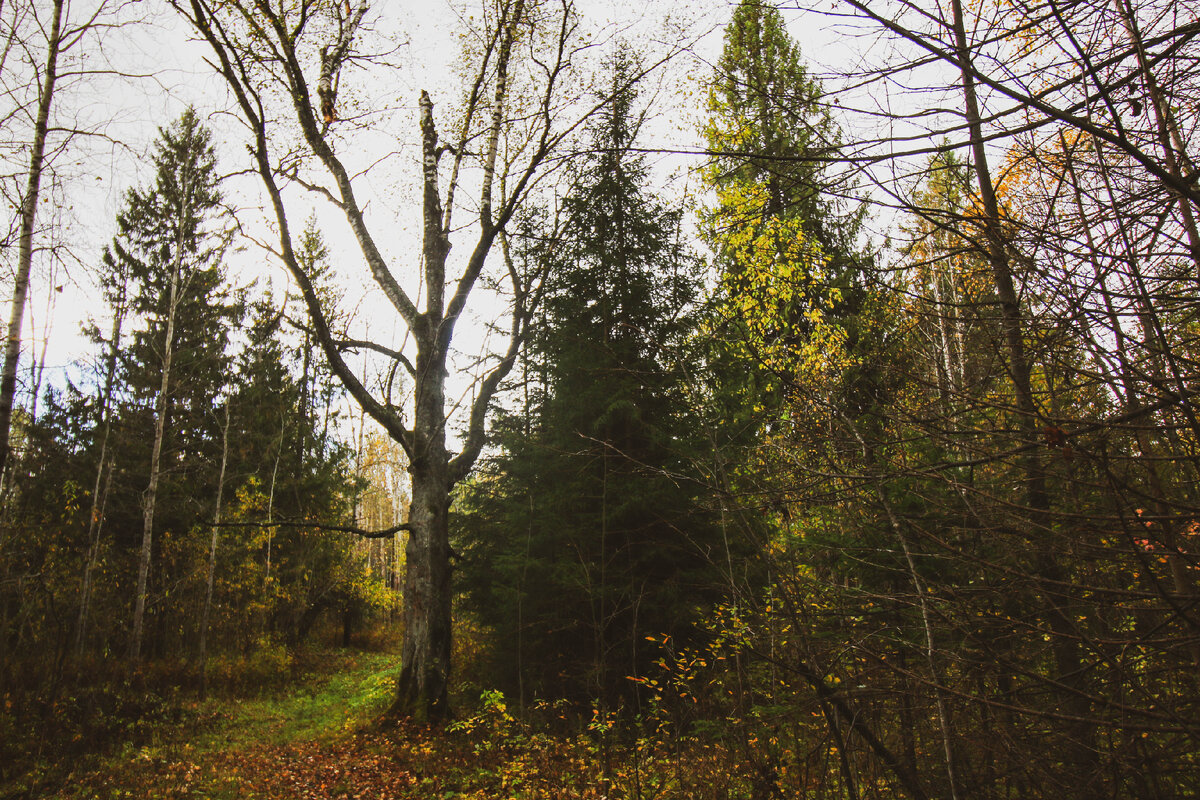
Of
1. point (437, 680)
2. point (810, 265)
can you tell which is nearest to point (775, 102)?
point (810, 265)

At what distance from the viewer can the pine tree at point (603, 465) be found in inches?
319

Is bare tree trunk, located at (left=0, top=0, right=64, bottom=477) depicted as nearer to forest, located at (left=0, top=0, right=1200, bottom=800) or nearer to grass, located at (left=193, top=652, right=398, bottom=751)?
forest, located at (left=0, top=0, right=1200, bottom=800)

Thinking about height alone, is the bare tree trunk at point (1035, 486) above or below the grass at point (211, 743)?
above

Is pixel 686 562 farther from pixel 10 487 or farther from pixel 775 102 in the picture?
pixel 10 487

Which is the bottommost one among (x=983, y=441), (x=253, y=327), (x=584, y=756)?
(x=584, y=756)

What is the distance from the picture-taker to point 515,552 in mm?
8984

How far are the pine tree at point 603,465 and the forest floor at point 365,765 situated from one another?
2.60 feet

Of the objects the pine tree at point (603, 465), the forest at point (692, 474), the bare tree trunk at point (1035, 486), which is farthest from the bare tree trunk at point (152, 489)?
the bare tree trunk at point (1035, 486)

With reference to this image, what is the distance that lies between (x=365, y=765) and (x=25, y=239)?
636cm

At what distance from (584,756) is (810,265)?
6.56 meters

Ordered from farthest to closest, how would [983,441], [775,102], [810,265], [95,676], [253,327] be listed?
1. [253,327]
2. [95,676]
3. [810,265]
4. [983,441]
5. [775,102]

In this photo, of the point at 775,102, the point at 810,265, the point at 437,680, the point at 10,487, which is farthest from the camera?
the point at 10,487

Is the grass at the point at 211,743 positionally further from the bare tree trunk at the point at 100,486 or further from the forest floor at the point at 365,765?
the bare tree trunk at the point at 100,486

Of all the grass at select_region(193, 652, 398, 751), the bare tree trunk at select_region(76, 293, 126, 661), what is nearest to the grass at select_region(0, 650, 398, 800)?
the grass at select_region(193, 652, 398, 751)
